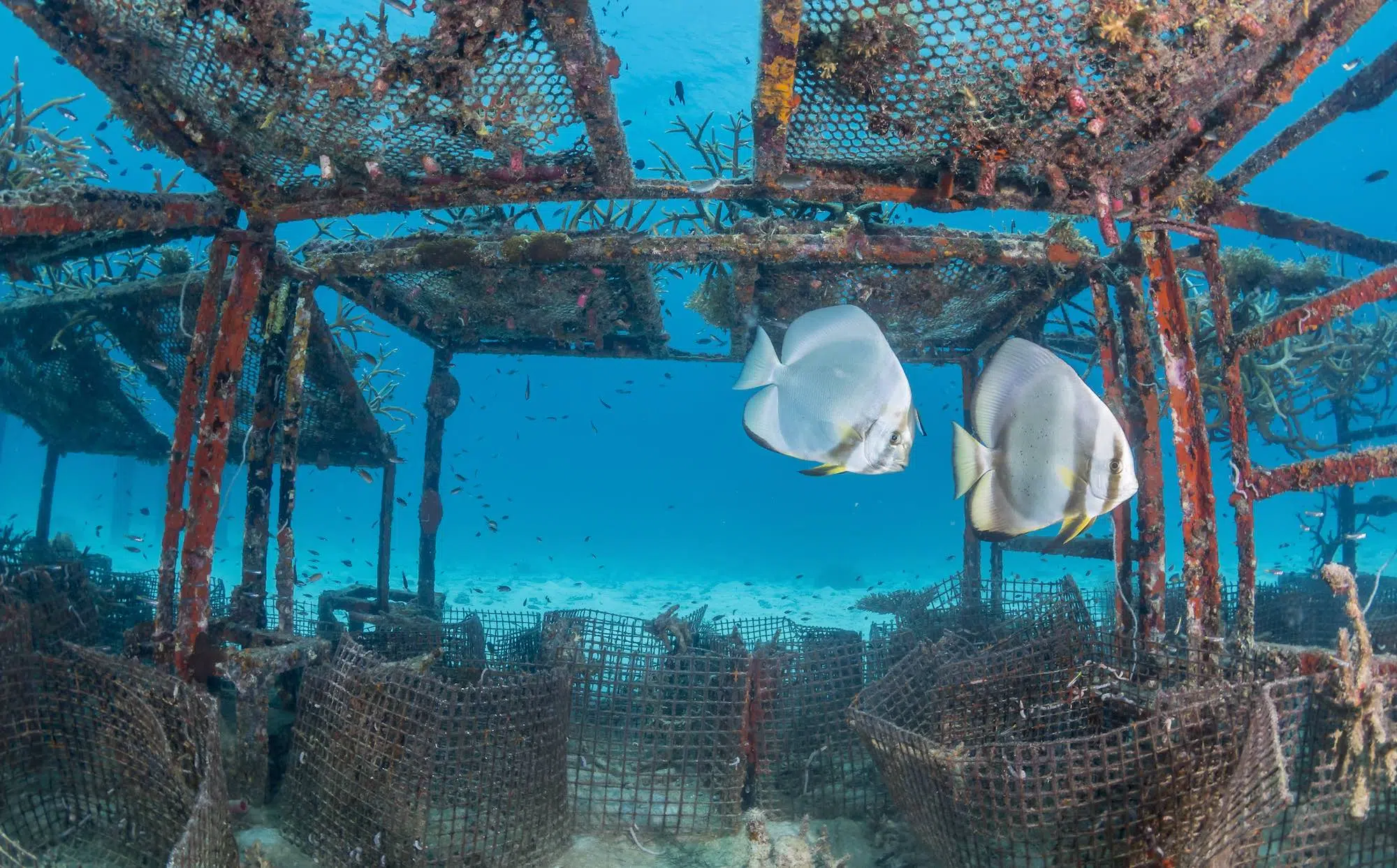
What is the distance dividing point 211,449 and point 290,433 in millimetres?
752

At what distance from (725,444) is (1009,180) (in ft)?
371

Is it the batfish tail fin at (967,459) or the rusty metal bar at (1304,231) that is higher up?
the rusty metal bar at (1304,231)

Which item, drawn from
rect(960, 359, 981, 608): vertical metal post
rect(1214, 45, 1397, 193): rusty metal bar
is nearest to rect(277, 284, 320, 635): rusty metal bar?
rect(960, 359, 981, 608): vertical metal post

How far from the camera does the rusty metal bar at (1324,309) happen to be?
3.08 m

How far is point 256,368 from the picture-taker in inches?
255

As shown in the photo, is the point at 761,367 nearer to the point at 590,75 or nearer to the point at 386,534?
the point at 590,75

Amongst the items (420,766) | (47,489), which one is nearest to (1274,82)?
(420,766)

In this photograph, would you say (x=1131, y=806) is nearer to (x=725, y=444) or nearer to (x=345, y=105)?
(x=345, y=105)

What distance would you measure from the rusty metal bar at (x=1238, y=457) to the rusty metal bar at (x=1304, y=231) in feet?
2.65

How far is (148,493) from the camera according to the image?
4603cm

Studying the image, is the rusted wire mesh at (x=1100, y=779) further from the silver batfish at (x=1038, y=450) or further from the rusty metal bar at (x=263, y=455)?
the rusty metal bar at (x=263, y=455)

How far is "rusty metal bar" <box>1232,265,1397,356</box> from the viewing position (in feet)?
10.1

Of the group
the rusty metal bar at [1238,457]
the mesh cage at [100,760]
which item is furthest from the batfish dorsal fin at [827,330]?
the mesh cage at [100,760]

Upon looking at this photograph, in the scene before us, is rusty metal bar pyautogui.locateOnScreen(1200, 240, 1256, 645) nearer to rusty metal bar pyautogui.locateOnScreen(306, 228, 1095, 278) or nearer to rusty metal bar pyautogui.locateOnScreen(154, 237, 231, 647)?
rusty metal bar pyautogui.locateOnScreen(306, 228, 1095, 278)
